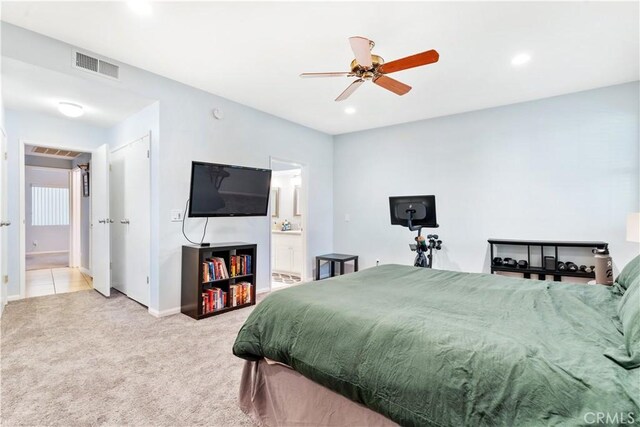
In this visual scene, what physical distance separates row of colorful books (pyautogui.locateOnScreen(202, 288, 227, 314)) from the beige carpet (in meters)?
0.14

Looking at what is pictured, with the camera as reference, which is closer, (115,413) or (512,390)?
(512,390)

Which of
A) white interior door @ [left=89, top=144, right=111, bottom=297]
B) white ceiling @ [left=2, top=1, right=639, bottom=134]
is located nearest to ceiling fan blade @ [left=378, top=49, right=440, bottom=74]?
white ceiling @ [left=2, top=1, right=639, bottom=134]

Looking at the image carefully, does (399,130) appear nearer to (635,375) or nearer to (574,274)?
(574,274)

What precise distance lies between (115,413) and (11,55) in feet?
9.34

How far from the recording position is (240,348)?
1.73m

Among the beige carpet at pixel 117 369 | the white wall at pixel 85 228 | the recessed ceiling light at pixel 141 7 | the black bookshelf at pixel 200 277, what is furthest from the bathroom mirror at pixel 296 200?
the recessed ceiling light at pixel 141 7

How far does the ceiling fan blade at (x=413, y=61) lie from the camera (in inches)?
85.6

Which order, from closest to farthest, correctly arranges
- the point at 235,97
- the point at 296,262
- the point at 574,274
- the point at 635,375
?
the point at 635,375
the point at 574,274
the point at 235,97
the point at 296,262

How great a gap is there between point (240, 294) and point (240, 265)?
1.15 ft

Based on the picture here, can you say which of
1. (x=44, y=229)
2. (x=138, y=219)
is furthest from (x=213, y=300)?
(x=44, y=229)

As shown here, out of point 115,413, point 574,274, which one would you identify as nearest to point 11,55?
point 115,413

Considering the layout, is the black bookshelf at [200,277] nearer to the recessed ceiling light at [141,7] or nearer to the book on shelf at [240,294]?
the book on shelf at [240,294]

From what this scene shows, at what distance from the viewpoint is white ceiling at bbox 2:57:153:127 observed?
112 inches

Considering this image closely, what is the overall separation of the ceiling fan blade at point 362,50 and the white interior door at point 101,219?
3705 millimetres
